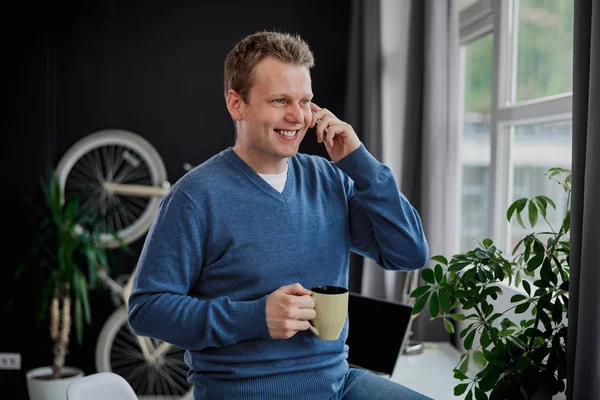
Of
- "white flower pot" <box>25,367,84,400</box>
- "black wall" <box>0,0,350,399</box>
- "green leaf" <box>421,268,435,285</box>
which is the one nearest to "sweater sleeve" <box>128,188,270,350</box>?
"green leaf" <box>421,268,435,285</box>

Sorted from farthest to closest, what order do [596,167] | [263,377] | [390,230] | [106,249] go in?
[106,249] → [390,230] → [263,377] → [596,167]

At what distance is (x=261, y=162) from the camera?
1.46 meters

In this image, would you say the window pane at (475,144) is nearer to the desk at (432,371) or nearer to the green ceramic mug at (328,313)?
the desk at (432,371)

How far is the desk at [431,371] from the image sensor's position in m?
2.06

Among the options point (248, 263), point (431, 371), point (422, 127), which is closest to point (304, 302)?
point (248, 263)

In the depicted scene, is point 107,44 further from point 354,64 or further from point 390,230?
point 390,230

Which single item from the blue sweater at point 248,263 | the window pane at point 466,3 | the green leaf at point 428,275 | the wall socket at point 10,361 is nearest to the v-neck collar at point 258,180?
the blue sweater at point 248,263

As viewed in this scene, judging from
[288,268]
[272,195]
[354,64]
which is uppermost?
[354,64]

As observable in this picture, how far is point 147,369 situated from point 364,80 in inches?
86.7

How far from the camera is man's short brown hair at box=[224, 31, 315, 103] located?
1393mm

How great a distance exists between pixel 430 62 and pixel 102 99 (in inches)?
87.9

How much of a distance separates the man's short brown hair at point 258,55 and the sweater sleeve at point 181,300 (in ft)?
0.87

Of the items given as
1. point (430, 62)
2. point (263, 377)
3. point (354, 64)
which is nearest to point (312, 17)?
point (354, 64)

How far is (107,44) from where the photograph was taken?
13.6 ft
